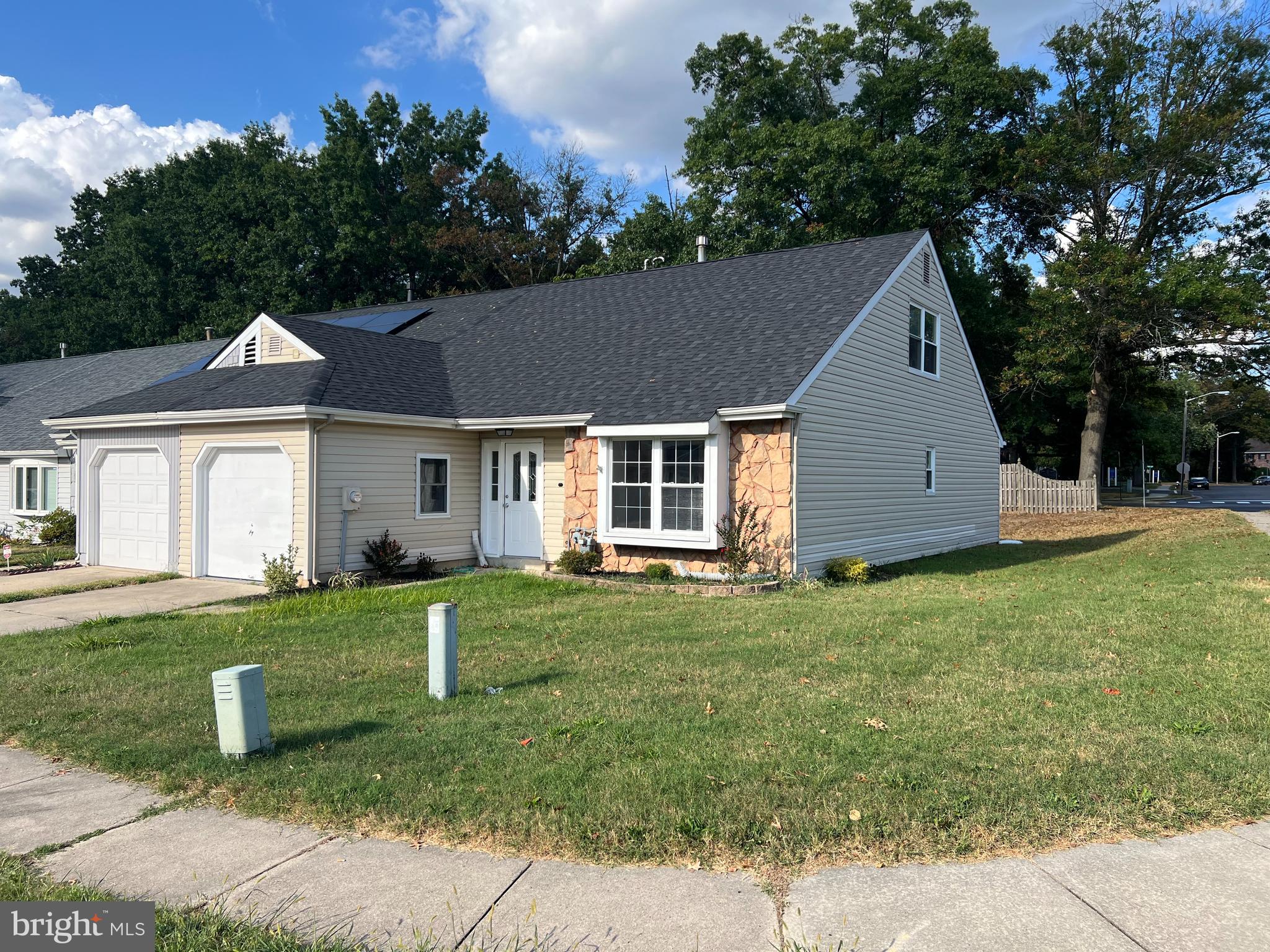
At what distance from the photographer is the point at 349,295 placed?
40062mm

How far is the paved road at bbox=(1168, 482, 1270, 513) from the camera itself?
3584cm

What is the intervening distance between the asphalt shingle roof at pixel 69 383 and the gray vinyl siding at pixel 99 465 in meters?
6.86

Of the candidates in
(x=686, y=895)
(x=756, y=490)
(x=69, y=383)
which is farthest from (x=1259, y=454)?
(x=686, y=895)

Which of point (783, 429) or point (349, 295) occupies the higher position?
point (349, 295)

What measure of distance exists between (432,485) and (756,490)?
20.2ft

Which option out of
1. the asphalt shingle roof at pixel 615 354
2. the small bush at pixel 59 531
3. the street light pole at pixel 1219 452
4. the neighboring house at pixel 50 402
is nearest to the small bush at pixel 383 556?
the asphalt shingle roof at pixel 615 354

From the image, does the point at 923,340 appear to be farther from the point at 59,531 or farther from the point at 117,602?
the point at 59,531

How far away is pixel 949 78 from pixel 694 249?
39.6ft

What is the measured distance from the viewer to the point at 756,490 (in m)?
13.0

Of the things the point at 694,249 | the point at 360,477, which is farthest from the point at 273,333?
the point at 694,249

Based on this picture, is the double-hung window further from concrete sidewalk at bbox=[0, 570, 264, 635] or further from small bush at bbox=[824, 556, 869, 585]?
concrete sidewalk at bbox=[0, 570, 264, 635]

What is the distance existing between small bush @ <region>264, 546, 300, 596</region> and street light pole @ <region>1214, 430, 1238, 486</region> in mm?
96385

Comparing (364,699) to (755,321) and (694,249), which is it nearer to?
(755,321)

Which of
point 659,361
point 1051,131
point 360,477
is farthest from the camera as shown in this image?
point 1051,131
